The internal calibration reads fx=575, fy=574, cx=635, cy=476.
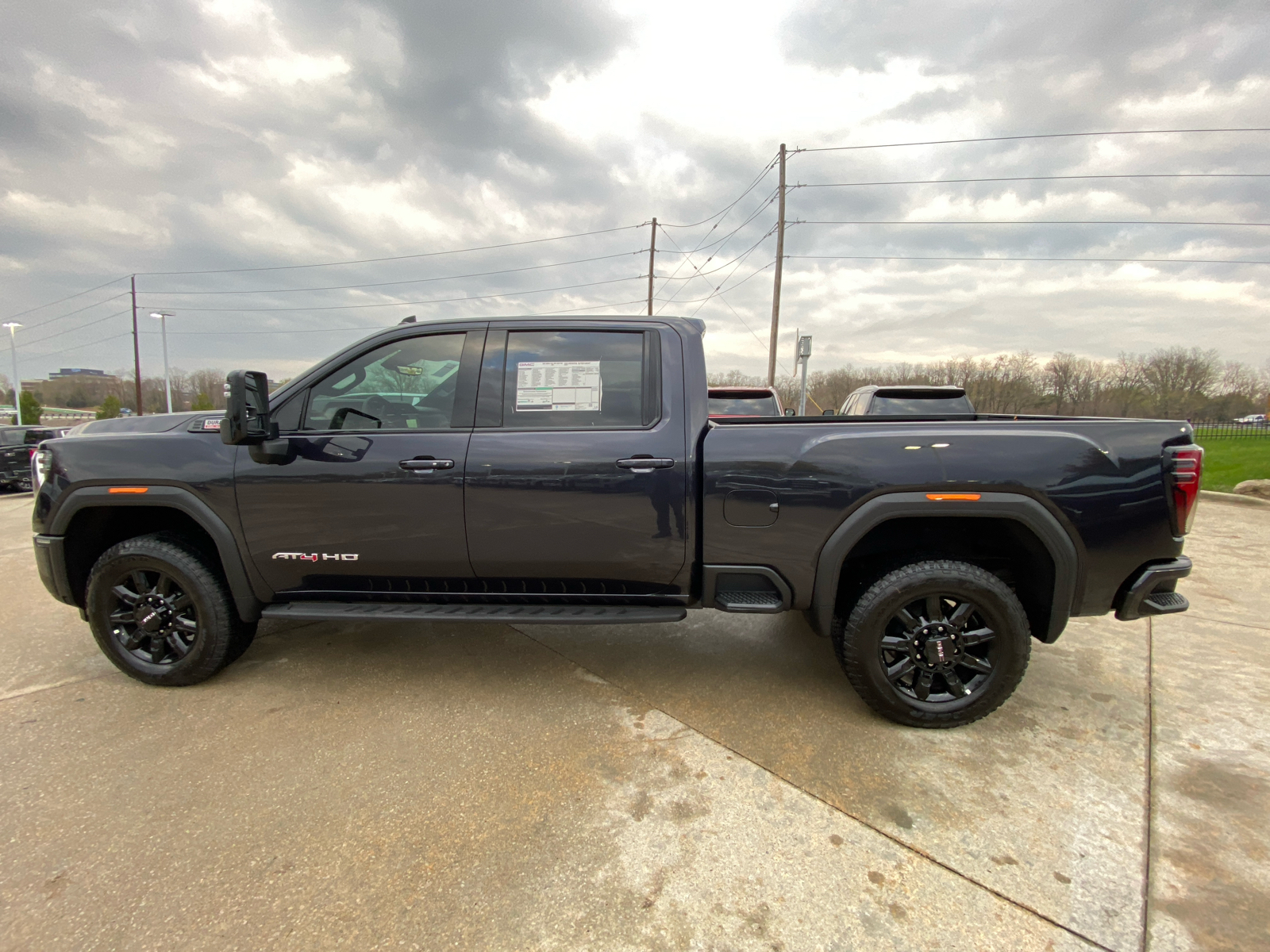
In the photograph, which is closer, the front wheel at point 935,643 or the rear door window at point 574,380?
the front wheel at point 935,643

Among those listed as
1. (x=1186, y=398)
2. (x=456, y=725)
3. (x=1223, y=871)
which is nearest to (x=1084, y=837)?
(x=1223, y=871)

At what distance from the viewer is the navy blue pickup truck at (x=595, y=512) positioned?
2.55 metres

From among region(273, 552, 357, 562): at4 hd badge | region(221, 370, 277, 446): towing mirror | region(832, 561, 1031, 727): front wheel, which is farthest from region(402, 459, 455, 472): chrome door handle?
region(832, 561, 1031, 727): front wheel

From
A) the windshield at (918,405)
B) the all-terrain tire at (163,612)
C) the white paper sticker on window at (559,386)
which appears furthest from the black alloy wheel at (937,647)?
the windshield at (918,405)

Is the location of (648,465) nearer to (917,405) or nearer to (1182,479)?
(1182,479)

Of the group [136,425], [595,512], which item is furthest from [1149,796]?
[136,425]

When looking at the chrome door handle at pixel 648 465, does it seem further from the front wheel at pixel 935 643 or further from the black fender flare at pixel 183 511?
the black fender flare at pixel 183 511

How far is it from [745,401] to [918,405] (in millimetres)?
2142

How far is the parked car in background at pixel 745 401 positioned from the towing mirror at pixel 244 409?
579cm

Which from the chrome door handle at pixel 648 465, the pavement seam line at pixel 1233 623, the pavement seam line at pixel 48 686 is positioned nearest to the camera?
the chrome door handle at pixel 648 465

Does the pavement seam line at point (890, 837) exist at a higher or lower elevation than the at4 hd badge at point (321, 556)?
lower

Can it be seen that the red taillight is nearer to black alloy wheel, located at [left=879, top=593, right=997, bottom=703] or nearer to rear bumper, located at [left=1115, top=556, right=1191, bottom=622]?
rear bumper, located at [left=1115, top=556, right=1191, bottom=622]

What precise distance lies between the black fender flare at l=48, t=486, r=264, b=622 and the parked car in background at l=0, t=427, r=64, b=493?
14110 millimetres

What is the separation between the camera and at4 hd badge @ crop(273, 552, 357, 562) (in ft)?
9.51
